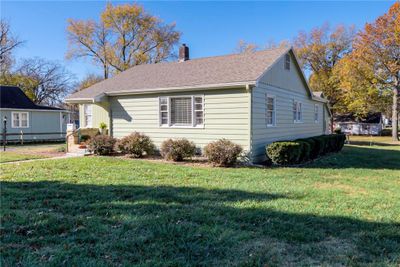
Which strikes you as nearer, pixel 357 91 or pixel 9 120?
pixel 9 120

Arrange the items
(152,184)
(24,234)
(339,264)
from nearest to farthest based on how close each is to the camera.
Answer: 1. (339,264)
2. (24,234)
3. (152,184)

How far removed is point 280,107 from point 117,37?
26.7 meters

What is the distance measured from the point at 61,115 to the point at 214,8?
1806 cm

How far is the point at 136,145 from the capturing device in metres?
12.1

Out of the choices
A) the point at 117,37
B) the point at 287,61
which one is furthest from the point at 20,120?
the point at 287,61

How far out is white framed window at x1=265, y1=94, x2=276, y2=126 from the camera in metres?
12.2

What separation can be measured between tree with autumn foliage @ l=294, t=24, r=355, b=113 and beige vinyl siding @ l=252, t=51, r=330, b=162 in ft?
67.2

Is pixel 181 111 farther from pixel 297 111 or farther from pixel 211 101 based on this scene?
pixel 297 111

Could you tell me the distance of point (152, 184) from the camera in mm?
7152

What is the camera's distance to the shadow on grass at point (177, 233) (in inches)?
134

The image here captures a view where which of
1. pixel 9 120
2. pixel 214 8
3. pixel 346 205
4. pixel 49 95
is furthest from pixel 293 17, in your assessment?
pixel 49 95

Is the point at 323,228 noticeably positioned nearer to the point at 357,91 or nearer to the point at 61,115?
the point at 61,115

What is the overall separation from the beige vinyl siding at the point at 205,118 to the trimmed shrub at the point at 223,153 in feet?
3.02

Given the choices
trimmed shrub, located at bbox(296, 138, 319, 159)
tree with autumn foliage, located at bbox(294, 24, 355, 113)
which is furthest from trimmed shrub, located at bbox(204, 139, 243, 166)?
tree with autumn foliage, located at bbox(294, 24, 355, 113)
